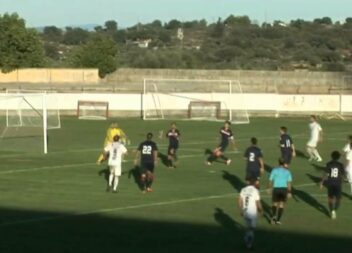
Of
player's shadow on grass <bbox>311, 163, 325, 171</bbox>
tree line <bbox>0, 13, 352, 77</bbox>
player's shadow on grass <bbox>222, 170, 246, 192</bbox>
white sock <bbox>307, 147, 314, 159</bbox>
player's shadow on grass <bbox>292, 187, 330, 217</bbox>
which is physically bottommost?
player's shadow on grass <bbox>292, 187, 330, 217</bbox>

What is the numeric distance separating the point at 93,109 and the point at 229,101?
30.3 feet

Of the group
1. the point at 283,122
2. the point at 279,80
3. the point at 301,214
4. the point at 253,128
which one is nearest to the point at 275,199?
the point at 301,214

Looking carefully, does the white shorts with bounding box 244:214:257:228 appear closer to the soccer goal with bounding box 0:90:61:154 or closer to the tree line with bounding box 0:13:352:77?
the soccer goal with bounding box 0:90:61:154

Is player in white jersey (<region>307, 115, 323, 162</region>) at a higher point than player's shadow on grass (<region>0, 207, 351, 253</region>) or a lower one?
higher

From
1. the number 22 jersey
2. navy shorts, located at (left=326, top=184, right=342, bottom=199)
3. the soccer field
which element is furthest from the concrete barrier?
navy shorts, located at (left=326, top=184, right=342, bottom=199)

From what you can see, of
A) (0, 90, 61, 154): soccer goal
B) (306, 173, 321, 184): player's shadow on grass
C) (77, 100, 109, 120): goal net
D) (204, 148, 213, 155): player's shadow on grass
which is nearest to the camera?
(306, 173, 321, 184): player's shadow on grass

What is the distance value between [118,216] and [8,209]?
10.6 feet

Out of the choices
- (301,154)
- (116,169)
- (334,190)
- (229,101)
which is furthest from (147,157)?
(229,101)

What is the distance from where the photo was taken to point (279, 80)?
323 ft

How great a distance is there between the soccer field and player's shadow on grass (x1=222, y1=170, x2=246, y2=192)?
0.03 metres

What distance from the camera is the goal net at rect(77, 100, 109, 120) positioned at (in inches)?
2778

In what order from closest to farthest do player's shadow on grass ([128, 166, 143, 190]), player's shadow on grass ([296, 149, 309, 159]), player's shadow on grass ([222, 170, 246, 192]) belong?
1. player's shadow on grass ([222, 170, 246, 192])
2. player's shadow on grass ([128, 166, 143, 190])
3. player's shadow on grass ([296, 149, 309, 159])

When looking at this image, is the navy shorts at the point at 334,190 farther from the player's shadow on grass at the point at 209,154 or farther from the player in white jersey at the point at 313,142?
the player in white jersey at the point at 313,142

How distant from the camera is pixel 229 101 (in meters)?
70.8
